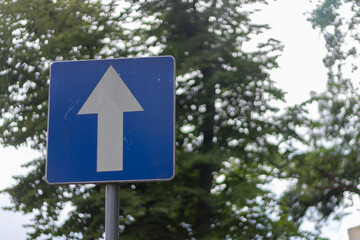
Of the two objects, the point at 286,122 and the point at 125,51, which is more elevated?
the point at 125,51

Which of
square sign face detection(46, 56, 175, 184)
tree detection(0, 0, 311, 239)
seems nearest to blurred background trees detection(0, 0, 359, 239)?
tree detection(0, 0, 311, 239)

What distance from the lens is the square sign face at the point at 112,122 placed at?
2551 mm

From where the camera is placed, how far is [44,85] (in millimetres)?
13961

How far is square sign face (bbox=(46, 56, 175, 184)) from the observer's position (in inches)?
100

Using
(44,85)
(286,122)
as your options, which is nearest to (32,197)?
(44,85)

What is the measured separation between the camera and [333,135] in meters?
15.7

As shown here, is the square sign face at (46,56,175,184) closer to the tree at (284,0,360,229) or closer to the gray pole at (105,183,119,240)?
the gray pole at (105,183,119,240)

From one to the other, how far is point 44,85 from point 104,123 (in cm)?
1175

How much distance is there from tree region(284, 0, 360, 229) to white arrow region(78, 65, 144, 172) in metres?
12.0

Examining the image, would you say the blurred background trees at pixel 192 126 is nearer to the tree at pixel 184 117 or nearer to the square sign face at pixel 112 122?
the tree at pixel 184 117

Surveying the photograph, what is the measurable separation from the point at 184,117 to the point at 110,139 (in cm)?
1018

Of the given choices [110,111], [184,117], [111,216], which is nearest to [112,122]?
[110,111]

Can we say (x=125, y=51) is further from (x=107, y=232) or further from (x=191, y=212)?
(x=107, y=232)

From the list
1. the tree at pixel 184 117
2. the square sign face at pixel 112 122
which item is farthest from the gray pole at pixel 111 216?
the tree at pixel 184 117
